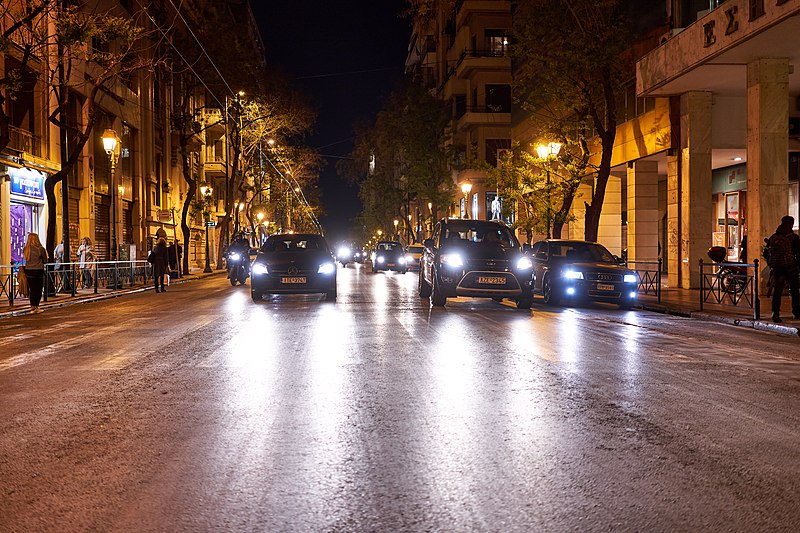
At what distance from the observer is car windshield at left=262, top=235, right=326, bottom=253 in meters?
22.0

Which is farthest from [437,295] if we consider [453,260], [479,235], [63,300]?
[63,300]

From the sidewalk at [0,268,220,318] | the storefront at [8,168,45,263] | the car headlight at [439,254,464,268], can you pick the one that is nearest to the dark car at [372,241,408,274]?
the sidewalk at [0,268,220,318]

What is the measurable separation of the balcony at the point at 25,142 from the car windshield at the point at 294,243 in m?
10.8

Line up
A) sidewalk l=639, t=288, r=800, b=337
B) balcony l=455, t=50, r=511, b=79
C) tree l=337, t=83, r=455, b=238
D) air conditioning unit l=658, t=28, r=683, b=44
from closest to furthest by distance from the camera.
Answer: sidewalk l=639, t=288, r=800, b=337
air conditioning unit l=658, t=28, r=683, b=44
balcony l=455, t=50, r=511, b=79
tree l=337, t=83, r=455, b=238

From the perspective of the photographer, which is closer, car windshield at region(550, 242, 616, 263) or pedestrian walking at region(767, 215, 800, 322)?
pedestrian walking at region(767, 215, 800, 322)

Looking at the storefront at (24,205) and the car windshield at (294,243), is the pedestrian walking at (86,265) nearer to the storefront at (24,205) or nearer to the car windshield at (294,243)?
the storefront at (24,205)

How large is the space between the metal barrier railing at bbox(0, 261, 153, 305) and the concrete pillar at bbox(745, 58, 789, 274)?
18.6m

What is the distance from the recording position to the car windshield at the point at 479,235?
19.5 m

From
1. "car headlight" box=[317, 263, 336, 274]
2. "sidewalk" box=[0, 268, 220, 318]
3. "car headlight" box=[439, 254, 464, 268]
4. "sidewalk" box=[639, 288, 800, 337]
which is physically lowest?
"sidewalk" box=[639, 288, 800, 337]

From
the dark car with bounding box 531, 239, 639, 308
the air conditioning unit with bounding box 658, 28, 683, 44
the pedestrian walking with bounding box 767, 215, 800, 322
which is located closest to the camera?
the pedestrian walking with bounding box 767, 215, 800, 322

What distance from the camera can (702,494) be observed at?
4.52 metres

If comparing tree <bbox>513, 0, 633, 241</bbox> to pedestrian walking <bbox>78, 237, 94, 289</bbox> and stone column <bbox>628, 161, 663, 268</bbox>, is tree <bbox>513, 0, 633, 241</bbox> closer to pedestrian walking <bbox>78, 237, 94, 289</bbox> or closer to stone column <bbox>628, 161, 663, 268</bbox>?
stone column <bbox>628, 161, 663, 268</bbox>

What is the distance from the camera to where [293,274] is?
800 inches

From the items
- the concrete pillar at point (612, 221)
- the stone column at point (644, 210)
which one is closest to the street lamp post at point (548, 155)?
the stone column at point (644, 210)
